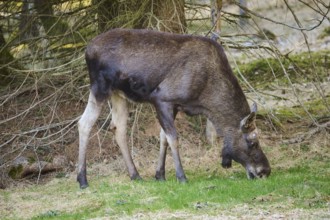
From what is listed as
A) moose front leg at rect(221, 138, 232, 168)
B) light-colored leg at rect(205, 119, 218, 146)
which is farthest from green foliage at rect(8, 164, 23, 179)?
moose front leg at rect(221, 138, 232, 168)

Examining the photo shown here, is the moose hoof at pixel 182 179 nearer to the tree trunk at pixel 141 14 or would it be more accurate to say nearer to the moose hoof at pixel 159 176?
the moose hoof at pixel 159 176

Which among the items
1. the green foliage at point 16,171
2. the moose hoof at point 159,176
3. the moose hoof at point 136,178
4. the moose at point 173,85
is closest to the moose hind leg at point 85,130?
the moose at point 173,85

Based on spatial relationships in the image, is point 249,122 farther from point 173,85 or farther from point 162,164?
point 162,164

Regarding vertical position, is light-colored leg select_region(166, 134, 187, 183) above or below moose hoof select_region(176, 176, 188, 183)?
above

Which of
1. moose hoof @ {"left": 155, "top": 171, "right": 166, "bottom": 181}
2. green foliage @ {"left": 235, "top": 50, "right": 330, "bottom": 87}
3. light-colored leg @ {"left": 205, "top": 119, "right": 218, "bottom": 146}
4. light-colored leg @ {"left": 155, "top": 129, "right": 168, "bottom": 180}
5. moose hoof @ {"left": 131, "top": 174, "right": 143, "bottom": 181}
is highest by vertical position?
light-colored leg @ {"left": 155, "top": 129, "right": 168, "bottom": 180}

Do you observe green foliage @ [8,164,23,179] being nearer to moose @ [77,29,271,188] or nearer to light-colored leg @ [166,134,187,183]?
moose @ [77,29,271,188]

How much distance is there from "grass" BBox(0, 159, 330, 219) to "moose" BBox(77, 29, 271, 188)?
18.9 inches

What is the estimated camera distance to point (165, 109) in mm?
11156

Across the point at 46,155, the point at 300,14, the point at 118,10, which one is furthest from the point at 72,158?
the point at 300,14

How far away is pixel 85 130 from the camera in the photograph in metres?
11.6

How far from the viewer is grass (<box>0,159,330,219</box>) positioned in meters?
9.09

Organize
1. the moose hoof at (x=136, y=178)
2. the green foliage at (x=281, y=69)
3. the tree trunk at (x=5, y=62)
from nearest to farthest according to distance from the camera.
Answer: the moose hoof at (x=136, y=178), the tree trunk at (x=5, y=62), the green foliage at (x=281, y=69)

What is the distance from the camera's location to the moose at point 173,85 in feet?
36.8

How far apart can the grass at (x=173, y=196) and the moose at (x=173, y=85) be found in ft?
1.58
